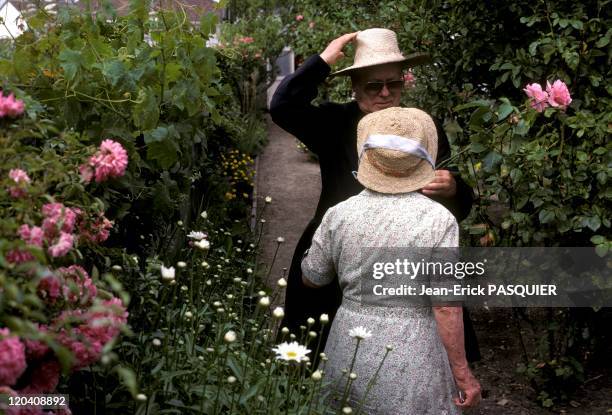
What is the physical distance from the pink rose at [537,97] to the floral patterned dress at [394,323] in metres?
0.92

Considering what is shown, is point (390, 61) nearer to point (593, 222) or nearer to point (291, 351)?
point (593, 222)

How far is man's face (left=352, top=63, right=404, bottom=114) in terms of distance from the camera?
3.54 m

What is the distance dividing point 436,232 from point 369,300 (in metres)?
0.32

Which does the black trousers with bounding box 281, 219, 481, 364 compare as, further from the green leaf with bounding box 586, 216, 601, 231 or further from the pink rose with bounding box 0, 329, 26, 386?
the pink rose with bounding box 0, 329, 26, 386

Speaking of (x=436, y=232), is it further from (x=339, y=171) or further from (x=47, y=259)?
(x=47, y=259)

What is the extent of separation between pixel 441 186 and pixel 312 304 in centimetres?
83

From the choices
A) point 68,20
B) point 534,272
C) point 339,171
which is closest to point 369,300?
point 339,171

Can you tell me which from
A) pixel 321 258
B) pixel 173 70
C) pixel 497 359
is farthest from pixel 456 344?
pixel 497 359

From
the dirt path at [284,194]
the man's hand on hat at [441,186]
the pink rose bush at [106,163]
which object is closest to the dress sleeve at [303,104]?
the man's hand on hat at [441,186]

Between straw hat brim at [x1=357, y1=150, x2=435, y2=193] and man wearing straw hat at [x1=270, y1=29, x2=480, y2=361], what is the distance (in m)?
0.78

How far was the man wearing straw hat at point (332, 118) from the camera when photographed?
3.52 metres

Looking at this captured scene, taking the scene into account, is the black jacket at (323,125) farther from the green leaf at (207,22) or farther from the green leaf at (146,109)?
the green leaf at (146,109)

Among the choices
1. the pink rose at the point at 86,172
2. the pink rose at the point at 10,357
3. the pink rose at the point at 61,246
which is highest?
the pink rose at the point at 86,172

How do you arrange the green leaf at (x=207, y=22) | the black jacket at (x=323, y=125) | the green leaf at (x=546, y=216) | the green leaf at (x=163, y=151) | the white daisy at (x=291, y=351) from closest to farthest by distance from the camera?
the white daisy at (x=291, y=351) < the green leaf at (x=163, y=151) < the green leaf at (x=207, y=22) < the black jacket at (x=323, y=125) < the green leaf at (x=546, y=216)
